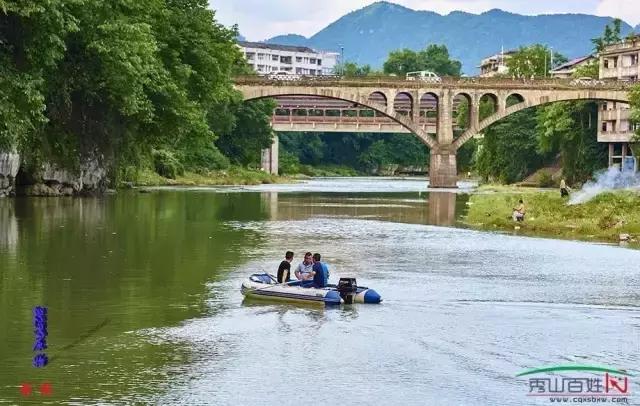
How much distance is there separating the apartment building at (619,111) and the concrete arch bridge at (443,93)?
4191mm

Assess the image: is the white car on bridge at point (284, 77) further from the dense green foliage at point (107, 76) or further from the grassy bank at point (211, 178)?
the dense green foliage at point (107, 76)

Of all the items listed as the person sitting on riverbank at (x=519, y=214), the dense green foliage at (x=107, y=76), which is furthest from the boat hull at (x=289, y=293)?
the person sitting on riverbank at (x=519, y=214)

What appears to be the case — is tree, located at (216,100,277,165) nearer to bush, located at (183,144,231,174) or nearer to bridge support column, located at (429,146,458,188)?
bush, located at (183,144,231,174)

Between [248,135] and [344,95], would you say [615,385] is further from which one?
[248,135]

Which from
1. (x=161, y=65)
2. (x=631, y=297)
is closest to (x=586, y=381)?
(x=631, y=297)

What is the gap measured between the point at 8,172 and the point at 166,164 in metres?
42.5

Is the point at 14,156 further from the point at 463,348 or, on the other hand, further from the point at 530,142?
the point at 530,142

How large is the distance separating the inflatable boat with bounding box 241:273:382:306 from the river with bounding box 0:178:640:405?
328 mm

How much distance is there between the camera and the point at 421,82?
111 metres

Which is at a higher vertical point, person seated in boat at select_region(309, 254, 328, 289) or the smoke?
the smoke

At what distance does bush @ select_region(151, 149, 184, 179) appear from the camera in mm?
106125

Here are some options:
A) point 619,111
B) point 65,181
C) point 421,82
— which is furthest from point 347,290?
point 619,111

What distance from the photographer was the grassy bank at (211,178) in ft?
334

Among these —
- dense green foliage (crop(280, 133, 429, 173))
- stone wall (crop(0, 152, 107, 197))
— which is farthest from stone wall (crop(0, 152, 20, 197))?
dense green foliage (crop(280, 133, 429, 173))
